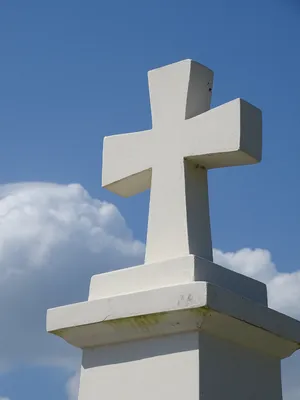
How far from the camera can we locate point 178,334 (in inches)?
172

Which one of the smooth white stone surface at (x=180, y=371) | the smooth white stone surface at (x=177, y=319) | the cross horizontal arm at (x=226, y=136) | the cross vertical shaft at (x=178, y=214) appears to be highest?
the cross horizontal arm at (x=226, y=136)

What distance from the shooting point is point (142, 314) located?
14.3 feet

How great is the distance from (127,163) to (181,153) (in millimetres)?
518

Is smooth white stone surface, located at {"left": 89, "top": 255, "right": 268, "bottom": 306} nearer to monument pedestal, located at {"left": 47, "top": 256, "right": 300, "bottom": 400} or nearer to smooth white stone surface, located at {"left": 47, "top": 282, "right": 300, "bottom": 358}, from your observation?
monument pedestal, located at {"left": 47, "top": 256, "right": 300, "bottom": 400}

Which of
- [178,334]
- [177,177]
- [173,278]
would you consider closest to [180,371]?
[178,334]

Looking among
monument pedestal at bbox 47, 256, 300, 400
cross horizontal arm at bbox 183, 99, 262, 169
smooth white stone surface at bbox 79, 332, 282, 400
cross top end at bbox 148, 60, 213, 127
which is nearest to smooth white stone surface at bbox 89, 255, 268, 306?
monument pedestal at bbox 47, 256, 300, 400

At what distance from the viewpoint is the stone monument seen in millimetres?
4277

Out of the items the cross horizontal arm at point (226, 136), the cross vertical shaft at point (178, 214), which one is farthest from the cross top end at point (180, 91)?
the cross vertical shaft at point (178, 214)

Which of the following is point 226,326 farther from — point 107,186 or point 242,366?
point 107,186

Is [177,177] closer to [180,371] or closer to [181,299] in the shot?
[181,299]

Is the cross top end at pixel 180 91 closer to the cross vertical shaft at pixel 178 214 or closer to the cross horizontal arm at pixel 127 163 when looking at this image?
the cross horizontal arm at pixel 127 163

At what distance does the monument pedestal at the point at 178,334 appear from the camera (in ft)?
13.9

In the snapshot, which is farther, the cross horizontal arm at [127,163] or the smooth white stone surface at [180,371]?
the cross horizontal arm at [127,163]

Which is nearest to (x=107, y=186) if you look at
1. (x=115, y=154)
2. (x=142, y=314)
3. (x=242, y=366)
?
(x=115, y=154)
